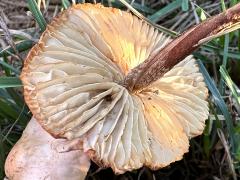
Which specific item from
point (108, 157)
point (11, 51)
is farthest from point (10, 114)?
point (108, 157)

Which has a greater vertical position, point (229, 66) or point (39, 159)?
point (229, 66)

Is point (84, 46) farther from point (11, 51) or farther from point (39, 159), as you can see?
point (11, 51)

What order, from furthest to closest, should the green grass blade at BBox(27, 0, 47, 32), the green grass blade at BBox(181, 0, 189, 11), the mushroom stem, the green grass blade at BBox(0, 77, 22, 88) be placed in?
the green grass blade at BBox(181, 0, 189, 11) < the green grass blade at BBox(27, 0, 47, 32) < the green grass blade at BBox(0, 77, 22, 88) < the mushroom stem

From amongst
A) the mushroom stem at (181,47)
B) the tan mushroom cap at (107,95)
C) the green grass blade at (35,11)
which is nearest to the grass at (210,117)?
the green grass blade at (35,11)

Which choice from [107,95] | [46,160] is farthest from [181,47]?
[46,160]

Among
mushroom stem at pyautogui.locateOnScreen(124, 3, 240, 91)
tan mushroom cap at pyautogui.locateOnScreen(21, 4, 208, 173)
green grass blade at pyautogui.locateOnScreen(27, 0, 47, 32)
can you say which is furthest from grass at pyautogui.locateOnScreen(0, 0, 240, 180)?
mushroom stem at pyautogui.locateOnScreen(124, 3, 240, 91)

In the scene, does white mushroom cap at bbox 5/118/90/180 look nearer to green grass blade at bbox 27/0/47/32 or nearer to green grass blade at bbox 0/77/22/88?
green grass blade at bbox 0/77/22/88

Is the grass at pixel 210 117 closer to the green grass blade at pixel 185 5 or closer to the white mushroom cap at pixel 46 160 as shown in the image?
the green grass blade at pixel 185 5
